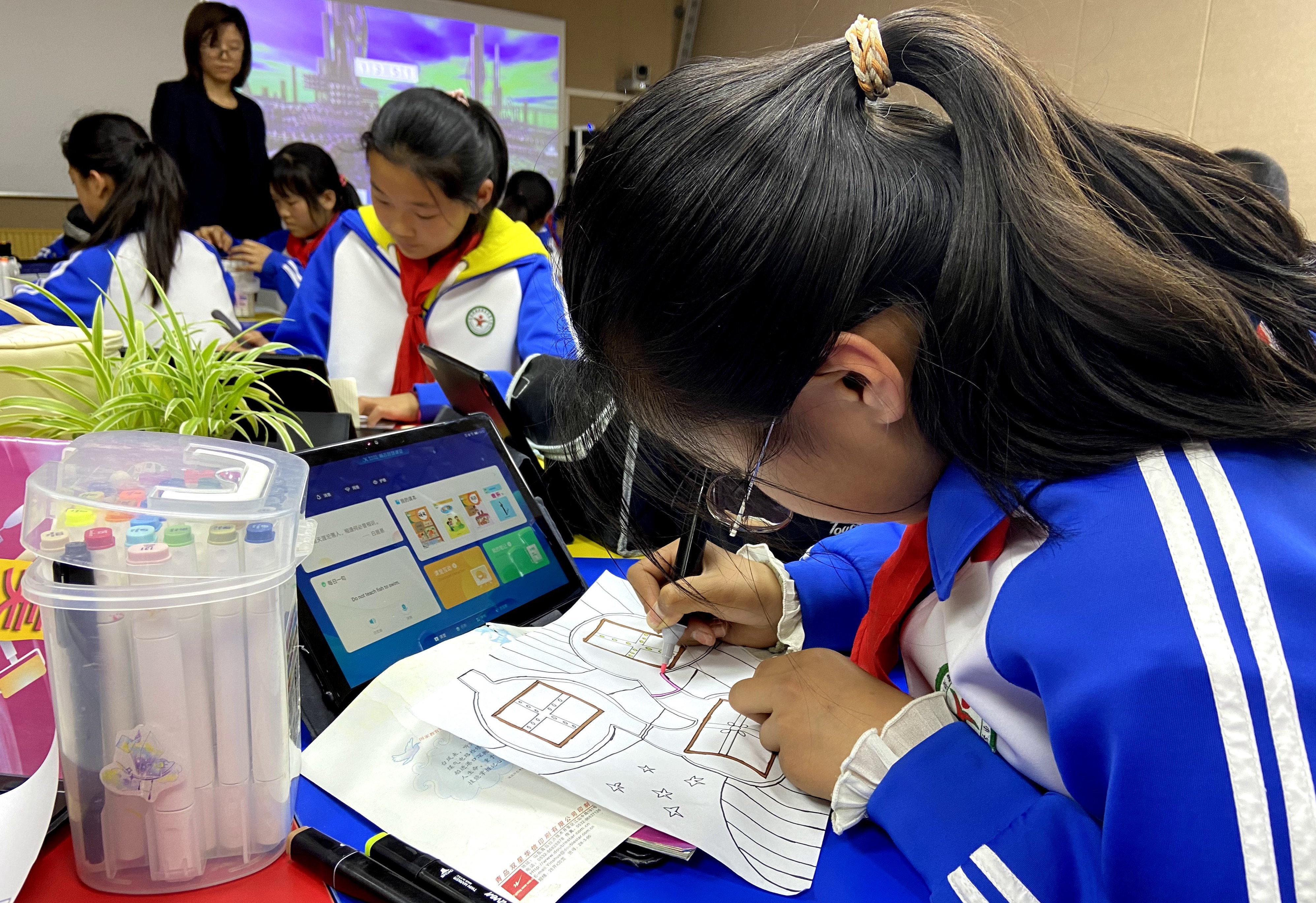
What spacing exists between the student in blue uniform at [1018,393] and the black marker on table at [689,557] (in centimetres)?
17

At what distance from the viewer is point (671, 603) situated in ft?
2.36

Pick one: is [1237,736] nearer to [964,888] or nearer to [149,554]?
[964,888]

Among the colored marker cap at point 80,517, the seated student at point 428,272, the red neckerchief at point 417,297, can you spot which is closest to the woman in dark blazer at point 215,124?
the seated student at point 428,272

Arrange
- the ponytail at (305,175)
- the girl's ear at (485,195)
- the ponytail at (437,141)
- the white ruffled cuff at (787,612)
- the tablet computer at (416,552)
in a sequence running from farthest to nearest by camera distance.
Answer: the ponytail at (305,175), the girl's ear at (485,195), the ponytail at (437,141), the white ruffled cuff at (787,612), the tablet computer at (416,552)

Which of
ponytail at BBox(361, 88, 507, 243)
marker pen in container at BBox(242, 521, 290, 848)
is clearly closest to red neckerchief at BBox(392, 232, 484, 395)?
ponytail at BBox(361, 88, 507, 243)

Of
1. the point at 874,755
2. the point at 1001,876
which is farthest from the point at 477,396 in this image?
the point at 1001,876

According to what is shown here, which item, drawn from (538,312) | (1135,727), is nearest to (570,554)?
(1135,727)

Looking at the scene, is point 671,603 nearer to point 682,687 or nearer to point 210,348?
point 682,687

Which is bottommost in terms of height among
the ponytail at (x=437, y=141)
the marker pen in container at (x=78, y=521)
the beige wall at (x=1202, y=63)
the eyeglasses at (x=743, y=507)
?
the eyeglasses at (x=743, y=507)

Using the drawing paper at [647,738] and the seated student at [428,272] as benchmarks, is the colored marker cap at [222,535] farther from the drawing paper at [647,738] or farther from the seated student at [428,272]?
the seated student at [428,272]

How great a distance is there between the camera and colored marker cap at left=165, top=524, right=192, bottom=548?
44 centimetres

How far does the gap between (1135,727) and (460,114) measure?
1.62 meters

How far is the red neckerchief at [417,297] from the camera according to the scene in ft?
6.00

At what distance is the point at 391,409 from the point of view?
145 cm
